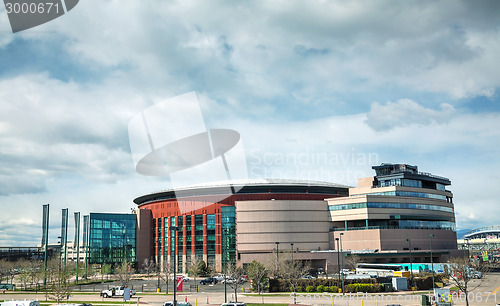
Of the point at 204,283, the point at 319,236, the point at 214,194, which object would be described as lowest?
the point at 204,283

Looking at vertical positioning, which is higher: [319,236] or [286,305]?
[319,236]

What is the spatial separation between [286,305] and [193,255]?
7213 cm

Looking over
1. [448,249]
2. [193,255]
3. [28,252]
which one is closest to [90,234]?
[193,255]

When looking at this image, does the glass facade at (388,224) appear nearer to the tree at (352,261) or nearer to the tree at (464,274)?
the tree at (352,261)

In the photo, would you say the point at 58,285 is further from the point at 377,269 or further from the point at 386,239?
the point at 386,239

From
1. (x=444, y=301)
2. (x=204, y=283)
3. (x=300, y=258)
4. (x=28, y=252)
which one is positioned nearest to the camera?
(x=444, y=301)

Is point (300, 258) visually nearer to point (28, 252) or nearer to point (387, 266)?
point (387, 266)

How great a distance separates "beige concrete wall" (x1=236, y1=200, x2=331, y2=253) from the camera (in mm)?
109125

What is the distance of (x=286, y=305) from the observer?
51000mm

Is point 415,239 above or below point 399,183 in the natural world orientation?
below

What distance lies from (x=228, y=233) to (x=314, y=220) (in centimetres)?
2231

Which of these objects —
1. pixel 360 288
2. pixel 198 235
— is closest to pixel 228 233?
pixel 198 235

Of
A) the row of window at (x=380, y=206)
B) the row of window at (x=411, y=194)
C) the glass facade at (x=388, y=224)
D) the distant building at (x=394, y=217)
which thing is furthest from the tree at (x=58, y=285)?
the row of window at (x=411, y=194)

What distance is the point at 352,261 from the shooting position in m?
99.1
